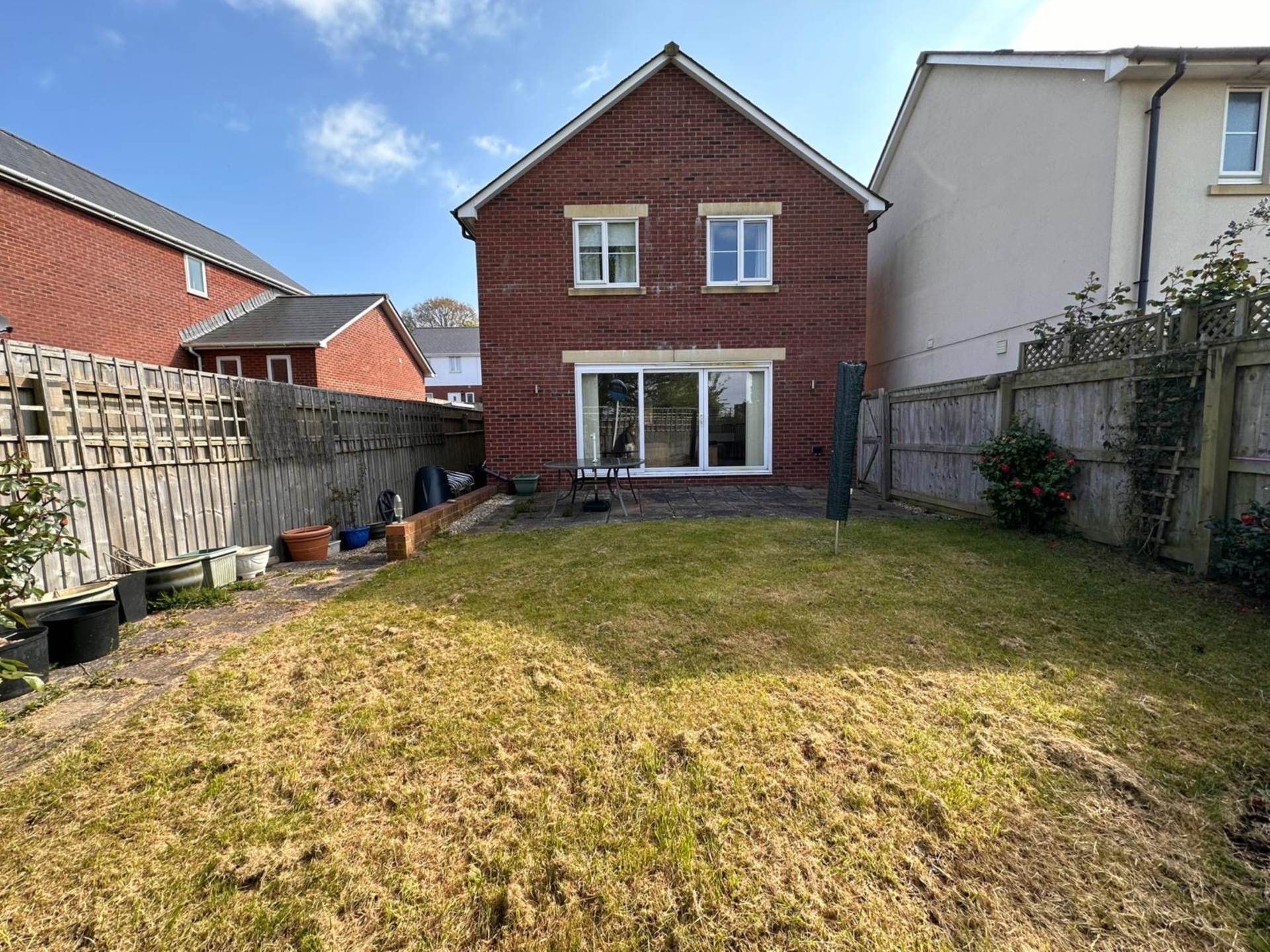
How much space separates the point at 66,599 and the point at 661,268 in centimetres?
912

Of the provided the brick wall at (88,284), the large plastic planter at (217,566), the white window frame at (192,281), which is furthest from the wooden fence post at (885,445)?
the white window frame at (192,281)

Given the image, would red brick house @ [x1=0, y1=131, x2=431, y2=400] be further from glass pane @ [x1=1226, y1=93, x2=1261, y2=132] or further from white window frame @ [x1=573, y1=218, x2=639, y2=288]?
glass pane @ [x1=1226, y1=93, x2=1261, y2=132]

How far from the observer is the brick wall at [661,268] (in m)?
9.70

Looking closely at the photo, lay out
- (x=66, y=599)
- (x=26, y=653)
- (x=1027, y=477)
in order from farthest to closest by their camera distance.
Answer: (x=1027, y=477), (x=66, y=599), (x=26, y=653)

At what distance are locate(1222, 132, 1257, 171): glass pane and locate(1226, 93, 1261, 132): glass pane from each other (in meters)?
0.12

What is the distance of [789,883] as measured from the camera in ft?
5.28

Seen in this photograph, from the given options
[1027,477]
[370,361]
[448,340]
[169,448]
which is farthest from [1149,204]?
[448,340]

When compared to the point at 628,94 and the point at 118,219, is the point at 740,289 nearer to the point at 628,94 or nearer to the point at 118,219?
the point at 628,94

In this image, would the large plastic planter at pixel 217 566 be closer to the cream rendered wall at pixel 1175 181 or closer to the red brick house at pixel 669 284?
the red brick house at pixel 669 284

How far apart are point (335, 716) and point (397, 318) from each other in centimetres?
2194

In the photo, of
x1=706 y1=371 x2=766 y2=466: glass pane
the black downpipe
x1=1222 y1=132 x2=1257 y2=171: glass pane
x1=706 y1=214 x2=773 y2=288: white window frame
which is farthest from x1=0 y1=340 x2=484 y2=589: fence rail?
x1=1222 y1=132 x2=1257 y2=171: glass pane

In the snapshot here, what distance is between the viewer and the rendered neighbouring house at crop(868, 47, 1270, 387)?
690 cm

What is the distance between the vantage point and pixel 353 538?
6.60 meters

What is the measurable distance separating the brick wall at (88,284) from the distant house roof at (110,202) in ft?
1.07
